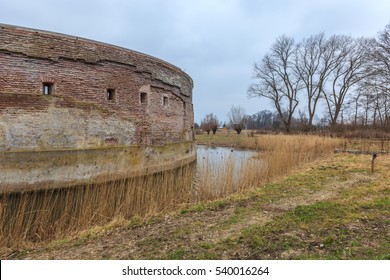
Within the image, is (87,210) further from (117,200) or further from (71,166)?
(71,166)

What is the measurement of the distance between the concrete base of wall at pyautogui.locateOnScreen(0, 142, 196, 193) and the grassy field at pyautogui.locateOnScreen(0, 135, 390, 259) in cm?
285

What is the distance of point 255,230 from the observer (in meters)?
3.66

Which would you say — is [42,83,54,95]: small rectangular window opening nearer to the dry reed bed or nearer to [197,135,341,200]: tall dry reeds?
the dry reed bed

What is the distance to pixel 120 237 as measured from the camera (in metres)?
3.81

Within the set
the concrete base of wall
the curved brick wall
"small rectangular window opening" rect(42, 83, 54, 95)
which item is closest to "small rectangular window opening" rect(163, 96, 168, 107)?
the curved brick wall

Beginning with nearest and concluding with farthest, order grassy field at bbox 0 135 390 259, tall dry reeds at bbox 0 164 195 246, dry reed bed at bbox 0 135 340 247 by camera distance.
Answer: grassy field at bbox 0 135 390 259, tall dry reeds at bbox 0 164 195 246, dry reed bed at bbox 0 135 340 247

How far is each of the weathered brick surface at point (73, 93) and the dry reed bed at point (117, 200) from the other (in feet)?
5.78

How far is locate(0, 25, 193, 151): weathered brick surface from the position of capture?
7418 millimetres

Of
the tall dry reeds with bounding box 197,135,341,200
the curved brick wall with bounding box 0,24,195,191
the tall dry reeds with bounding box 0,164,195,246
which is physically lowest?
the tall dry reeds with bounding box 0,164,195,246

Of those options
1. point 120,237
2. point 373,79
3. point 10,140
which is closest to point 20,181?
point 10,140

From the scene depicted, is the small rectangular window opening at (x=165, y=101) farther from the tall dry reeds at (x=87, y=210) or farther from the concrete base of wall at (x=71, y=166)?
the tall dry reeds at (x=87, y=210)

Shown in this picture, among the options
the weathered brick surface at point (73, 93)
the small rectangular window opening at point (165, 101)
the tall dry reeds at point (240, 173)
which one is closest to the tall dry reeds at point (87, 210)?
the tall dry reeds at point (240, 173)

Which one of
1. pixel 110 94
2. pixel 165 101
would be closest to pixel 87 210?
A: pixel 110 94

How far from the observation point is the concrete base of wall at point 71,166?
7.24 m
